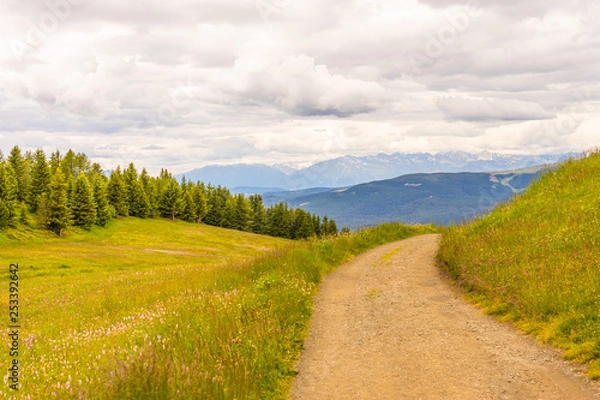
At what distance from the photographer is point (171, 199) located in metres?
118

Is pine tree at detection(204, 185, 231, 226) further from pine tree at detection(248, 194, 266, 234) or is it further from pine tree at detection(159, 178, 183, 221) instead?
pine tree at detection(159, 178, 183, 221)

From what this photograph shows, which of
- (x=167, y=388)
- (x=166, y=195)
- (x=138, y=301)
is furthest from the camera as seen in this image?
(x=166, y=195)

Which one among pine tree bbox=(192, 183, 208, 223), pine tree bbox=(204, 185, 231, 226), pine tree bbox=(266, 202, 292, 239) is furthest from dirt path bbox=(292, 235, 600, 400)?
pine tree bbox=(204, 185, 231, 226)

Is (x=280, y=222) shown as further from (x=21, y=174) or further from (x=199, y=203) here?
(x=21, y=174)

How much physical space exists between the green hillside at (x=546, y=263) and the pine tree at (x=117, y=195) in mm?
96854

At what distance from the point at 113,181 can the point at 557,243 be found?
351 feet

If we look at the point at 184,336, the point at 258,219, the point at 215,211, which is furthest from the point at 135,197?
the point at 184,336

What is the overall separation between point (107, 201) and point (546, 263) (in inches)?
3779


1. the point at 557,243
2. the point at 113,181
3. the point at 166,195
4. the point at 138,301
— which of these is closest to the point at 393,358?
the point at 557,243

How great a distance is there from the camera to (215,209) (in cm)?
13375

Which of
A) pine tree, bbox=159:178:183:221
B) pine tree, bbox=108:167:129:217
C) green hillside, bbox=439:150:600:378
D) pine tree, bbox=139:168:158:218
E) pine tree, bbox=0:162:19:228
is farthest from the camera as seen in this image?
pine tree, bbox=159:178:183:221

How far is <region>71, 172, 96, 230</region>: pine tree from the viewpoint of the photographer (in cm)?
8562

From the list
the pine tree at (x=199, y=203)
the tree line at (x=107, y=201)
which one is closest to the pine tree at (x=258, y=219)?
the tree line at (x=107, y=201)

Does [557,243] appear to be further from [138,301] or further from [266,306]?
[138,301]
